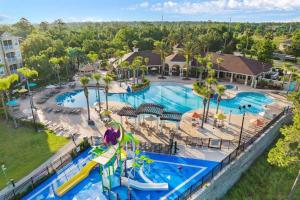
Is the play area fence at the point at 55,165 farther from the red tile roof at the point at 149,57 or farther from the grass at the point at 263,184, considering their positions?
the red tile roof at the point at 149,57

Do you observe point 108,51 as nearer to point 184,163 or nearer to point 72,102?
point 72,102

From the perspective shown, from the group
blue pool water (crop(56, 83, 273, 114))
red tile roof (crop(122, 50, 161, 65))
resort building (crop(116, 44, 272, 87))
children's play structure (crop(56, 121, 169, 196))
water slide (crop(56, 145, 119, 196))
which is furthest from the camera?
red tile roof (crop(122, 50, 161, 65))

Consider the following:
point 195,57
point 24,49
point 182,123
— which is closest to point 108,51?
point 24,49

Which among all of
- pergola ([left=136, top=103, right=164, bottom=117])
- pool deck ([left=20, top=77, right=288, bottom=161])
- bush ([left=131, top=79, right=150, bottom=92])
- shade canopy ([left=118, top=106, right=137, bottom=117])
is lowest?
pool deck ([left=20, top=77, right=288, bottom=161])

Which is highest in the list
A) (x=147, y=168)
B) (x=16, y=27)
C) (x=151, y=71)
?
(x=16, y=27)

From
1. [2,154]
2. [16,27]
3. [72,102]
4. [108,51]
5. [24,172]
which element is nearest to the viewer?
[24,172]

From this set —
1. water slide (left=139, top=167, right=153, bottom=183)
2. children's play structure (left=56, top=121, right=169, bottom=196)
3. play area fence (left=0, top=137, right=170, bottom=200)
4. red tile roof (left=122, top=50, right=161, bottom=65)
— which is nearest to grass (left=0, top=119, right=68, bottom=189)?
play area fence (left=0, top=137, right=170, bottom=200)

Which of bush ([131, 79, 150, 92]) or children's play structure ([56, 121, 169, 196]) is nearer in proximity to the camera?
children's play structure ([56, 121, 169, 196])

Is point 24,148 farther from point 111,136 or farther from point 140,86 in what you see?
point 140,86

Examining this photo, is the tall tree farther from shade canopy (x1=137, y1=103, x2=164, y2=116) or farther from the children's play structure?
the children's play structure
